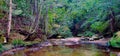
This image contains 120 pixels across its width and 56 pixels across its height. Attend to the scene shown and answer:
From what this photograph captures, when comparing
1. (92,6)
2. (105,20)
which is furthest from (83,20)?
(105,20)

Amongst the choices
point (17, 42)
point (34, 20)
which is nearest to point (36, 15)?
point (34, 20)

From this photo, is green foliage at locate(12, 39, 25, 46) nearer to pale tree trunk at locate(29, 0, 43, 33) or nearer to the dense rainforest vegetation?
the dense rainforest vegetation

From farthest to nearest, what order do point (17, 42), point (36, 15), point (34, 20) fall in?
1. point (36, 15)
2. point (34, 20)
3. point (17, 42)

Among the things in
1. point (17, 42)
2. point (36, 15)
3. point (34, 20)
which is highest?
point (36, 15)

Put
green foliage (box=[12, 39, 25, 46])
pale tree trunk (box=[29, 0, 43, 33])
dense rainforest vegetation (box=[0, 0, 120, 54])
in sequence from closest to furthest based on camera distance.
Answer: green foliage (box=[12, 39, 25, 46])
dense rainforest vegetation (box=[0, 0, 120, 54])
pale tree trunk (box=[29, 0, 43, 33])

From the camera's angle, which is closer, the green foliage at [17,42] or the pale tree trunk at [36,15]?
the green foliage at [17,42]

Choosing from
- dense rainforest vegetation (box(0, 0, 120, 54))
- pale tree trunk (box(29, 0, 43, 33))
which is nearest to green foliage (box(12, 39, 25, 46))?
dense rainforest vegetation (box(0, 0, 120, 54))

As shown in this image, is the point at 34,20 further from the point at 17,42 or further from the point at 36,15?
the point at 17,42

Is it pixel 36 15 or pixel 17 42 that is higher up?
pixel 36 15

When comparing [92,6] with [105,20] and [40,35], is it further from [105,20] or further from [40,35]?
[40,35]

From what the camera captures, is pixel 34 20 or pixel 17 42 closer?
pixel 17 42

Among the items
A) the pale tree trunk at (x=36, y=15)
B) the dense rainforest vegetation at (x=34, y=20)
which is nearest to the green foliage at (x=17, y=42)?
the dense rainforest vegetation at (x=34, y=20)

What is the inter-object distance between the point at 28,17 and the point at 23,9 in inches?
44.7

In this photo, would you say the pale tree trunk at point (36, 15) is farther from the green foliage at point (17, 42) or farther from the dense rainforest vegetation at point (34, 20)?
the green foliage at point (17, 42)
